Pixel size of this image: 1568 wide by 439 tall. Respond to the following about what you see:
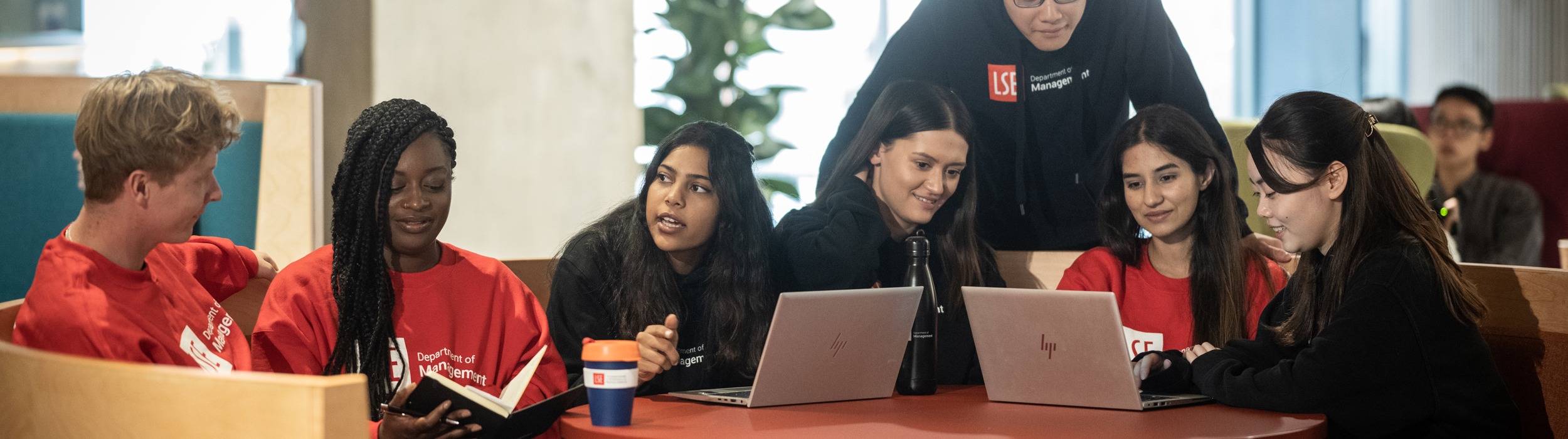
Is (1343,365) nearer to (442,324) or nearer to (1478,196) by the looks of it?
(442,324)

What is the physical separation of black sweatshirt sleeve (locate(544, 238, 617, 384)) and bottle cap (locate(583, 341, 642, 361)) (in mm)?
445

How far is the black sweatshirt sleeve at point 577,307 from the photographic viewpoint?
1991 millimetres

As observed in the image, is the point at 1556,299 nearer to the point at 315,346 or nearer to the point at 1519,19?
the point at 315,346

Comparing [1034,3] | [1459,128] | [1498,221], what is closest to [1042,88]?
[1034,3]

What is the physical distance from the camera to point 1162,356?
1907 millimetres

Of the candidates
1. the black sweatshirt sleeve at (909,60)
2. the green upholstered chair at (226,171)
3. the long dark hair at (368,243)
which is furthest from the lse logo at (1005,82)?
the green upholstered chair at (226,171)

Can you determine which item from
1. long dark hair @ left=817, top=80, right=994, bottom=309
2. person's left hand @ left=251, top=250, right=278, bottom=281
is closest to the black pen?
person's left hand @ left=251, top=250, right=278, bottom=281

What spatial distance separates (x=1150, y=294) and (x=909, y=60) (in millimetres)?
805

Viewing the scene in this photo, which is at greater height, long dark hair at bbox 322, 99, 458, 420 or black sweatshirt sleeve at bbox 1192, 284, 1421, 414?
long dark hair at bbox 322, 99, 458, 420

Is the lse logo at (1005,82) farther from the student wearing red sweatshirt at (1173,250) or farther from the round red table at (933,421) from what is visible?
the round red table at (933,421)

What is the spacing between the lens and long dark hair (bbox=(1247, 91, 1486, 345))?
181 cm

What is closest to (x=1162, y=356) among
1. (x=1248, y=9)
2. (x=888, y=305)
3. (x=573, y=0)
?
(x=888, y=305)

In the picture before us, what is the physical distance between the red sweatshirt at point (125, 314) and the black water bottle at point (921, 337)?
0.99m

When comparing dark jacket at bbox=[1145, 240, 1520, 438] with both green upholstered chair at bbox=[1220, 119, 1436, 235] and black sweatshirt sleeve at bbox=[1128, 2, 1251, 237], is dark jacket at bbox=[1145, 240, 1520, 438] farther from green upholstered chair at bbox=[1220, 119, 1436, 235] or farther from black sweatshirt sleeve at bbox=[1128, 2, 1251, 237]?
green upholstered chair at bbox=[1220, 119, 1436, 235]
